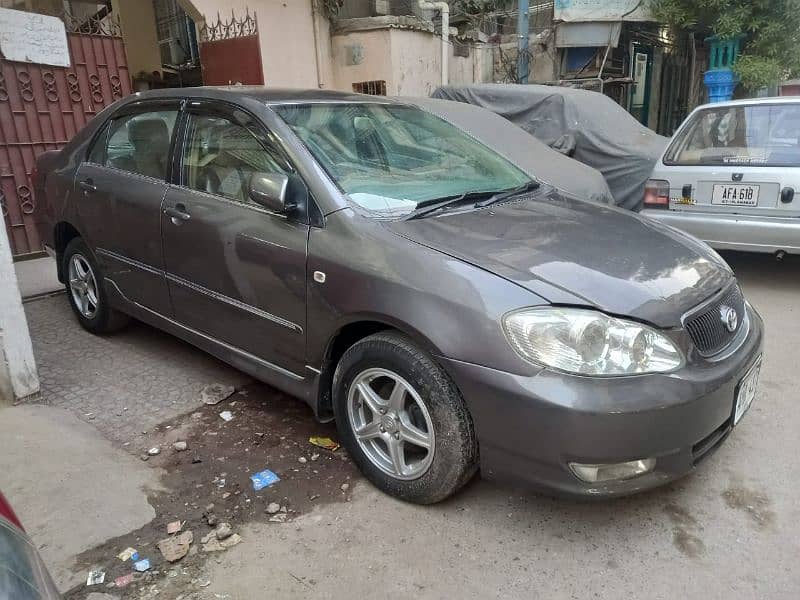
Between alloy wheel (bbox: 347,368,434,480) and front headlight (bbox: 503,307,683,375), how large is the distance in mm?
505

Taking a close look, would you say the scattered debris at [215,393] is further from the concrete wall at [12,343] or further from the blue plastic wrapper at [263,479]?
the concrete wall at [12,343]

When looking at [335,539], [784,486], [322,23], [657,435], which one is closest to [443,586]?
[335,539]

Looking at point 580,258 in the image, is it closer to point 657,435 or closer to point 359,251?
point 657,435

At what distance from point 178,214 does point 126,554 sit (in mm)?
1711

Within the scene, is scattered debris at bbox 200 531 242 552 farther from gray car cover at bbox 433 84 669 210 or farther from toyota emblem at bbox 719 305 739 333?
gray car cover at bbox 433 84 669 210

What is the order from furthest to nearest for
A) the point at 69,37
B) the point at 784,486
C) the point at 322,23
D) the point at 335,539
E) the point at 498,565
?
the point at 322,23, the point at 69,37, the point at 784,486, the point at 335,539, the point at 498,565

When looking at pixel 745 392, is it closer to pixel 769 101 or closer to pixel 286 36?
pixel 769 101

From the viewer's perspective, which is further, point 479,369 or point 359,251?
point 359,251

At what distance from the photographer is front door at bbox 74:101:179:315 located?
3557 millimetres

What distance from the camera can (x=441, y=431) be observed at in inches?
94.0

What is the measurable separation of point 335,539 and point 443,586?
0.49 metres

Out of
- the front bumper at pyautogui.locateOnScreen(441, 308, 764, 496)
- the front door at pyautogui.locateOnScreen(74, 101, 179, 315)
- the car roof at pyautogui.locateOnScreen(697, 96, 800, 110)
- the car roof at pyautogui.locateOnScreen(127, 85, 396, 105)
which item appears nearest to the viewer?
the front bumper at pyautogui.locateOnScreen(441, 308, 764, 496)

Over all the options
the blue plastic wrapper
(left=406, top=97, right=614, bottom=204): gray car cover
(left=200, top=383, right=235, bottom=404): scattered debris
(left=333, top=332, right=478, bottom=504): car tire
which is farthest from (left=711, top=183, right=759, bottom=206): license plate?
the blue plastic wrapper

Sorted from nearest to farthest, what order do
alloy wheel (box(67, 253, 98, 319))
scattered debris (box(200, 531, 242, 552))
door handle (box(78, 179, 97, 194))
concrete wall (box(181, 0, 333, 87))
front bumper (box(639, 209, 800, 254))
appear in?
scattered debris (box(200, 531, 242, 552)) < door handle (box(78, 179, 97, 194)) < alloy wheel (box(67, 253, 98, 319)) < front bumper (box(639, 209, 800, 254)) < concrete wall (box(181, 0, 333, 87))
